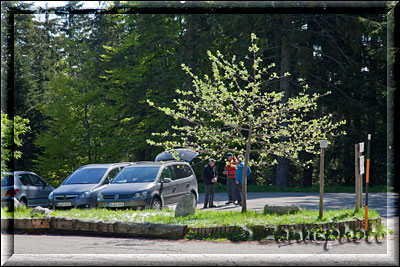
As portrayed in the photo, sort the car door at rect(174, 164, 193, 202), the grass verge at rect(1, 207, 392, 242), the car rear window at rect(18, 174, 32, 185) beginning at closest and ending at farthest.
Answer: the grass verge at rect(1, 207, 392, 242)
the car door at rect(174, 164, 193, 202)
the car rear window at rect(18, 174, 32, 185)

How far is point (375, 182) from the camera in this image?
104 feet

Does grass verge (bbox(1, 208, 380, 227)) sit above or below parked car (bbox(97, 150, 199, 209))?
below

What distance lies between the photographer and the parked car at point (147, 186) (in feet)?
53.3

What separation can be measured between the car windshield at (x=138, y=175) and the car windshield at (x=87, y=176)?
1194 mm

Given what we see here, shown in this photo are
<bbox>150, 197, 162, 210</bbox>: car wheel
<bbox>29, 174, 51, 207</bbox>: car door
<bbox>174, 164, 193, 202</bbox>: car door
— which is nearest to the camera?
<bbox>150, 197, 162, 210</bbox>: car wheel

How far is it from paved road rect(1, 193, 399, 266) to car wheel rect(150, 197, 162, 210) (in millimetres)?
4679

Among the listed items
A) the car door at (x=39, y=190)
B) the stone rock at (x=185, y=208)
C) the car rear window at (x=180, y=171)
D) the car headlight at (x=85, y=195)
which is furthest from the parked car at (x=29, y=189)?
the stone rock at (x=185, y=208)

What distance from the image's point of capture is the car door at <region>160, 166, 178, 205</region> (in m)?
17.2

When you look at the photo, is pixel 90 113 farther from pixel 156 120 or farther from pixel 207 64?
pixel 207 64

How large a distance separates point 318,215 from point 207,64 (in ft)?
75.4

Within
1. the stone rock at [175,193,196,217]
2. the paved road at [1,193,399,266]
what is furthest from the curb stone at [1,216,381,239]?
the stone rock at [175,193,196,217]

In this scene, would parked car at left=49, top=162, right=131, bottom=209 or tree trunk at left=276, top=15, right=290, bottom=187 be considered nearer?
parked car at left=49, top=162, right=131, bottom=209

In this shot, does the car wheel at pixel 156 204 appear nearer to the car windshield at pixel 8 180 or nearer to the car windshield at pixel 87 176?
the car windshield at pixel 87 176

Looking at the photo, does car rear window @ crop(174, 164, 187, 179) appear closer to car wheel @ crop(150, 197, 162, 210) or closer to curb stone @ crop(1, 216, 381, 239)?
car wheel @ crop(150, 197, 162, 210)
